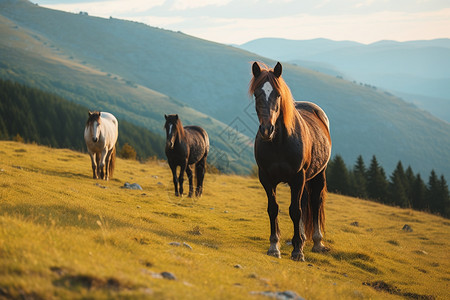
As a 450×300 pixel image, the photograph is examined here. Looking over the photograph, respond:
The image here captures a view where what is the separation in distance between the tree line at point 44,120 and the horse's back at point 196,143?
46887 millimetres

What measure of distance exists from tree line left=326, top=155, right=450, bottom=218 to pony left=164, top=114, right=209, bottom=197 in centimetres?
3241

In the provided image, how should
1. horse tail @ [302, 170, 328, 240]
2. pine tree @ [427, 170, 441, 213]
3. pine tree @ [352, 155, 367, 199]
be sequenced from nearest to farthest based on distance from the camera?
1. horse tail @ [302, 170, 328, 240]
2. pine tree @ [352, 155, 367, 199]
3. pine tree @ [427, 170, 441, 213]

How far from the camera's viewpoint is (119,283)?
405cm

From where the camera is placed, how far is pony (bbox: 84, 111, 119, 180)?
17.0 meters

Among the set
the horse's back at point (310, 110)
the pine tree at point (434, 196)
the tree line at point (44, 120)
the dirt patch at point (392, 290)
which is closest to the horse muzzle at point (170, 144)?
the horse's back at point (310, 110)

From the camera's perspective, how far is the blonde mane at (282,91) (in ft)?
24.7

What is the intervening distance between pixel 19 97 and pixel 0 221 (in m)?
74.0

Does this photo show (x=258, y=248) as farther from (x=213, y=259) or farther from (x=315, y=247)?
(x=213, y=259)

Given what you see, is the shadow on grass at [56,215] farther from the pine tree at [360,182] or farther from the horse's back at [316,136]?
the pine tree at [360,182]

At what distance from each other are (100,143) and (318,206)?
1080 cm

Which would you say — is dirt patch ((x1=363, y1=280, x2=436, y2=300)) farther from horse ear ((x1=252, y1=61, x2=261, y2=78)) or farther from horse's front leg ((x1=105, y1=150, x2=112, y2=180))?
horse's front leg ((x1=105, y1=150, x2=112, y2=180))

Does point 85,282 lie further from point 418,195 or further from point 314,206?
point 418,195

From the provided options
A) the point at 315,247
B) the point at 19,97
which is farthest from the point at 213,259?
the point at 19,97

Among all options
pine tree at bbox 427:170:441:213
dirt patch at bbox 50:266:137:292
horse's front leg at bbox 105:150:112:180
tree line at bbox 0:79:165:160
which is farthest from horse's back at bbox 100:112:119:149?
tree line at bbox 0:79:165:160
